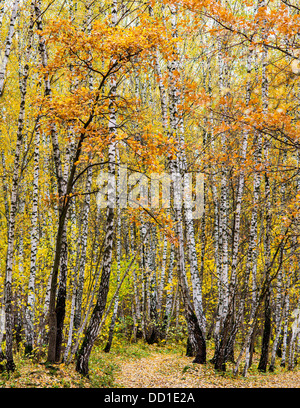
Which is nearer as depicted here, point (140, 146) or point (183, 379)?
point (140, 146)

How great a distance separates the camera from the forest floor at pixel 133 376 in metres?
7.05

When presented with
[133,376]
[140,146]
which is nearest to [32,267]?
[133,376]

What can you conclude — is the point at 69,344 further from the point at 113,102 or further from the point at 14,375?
the point at 113,102

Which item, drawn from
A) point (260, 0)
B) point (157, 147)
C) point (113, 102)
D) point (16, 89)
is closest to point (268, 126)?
point (157, 147)

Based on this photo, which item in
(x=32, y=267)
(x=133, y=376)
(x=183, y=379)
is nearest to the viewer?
(x=183, y=379)

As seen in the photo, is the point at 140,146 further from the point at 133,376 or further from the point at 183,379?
the point at 133,376

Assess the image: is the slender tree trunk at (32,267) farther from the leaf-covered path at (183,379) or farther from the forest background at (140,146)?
the leaf-covered path at (183,379)

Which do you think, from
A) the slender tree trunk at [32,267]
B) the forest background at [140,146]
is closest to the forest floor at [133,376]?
the forest background at [140,146]

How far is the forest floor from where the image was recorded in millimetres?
7047

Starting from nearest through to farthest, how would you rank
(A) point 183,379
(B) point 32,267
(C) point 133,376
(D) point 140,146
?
(D) point 140,146
(A) point 183,379
(B) point 32,267
(C) point 133,376

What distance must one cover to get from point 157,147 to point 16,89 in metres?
11.2

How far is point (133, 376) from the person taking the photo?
9.62 metres

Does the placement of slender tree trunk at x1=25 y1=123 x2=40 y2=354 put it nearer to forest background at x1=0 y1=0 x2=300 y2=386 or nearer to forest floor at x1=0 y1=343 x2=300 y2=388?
forest background at x1=0 y1=0 x2=300 y2=386

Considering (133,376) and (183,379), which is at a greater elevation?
(183,379)
